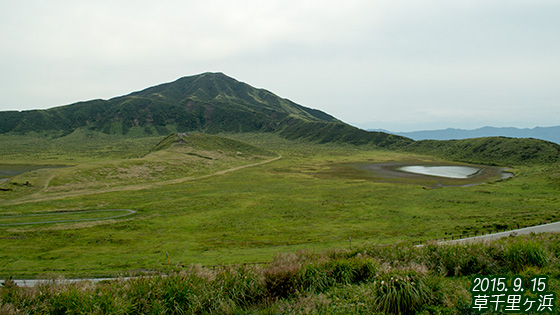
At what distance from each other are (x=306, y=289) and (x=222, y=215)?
1609 inches

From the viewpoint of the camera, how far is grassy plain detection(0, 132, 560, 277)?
32.7 m

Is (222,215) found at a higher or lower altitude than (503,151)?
lower

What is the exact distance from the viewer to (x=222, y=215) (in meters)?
53.3

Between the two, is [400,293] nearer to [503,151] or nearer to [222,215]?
[222,215]

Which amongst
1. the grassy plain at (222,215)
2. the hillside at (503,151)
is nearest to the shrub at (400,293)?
the grassy plain at (222,215)

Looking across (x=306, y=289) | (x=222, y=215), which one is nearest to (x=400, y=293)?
(x=306, y=289)

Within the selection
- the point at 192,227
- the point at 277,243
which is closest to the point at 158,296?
the point at 277,243

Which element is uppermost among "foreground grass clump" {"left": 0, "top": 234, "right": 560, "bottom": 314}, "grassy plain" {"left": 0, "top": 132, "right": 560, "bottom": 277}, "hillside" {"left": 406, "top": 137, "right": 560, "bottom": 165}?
"hillside" {"left": 406, "top": 137, "right": 560, "bottom": 165}

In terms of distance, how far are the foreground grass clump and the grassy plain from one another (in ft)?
45.5

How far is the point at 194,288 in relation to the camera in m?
13.4

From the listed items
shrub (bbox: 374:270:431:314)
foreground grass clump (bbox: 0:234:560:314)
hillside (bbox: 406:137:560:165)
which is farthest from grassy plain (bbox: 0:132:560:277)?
hillside (bbox: 406:137:560:165)

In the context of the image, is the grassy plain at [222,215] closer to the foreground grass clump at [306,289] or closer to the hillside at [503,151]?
the foreground grass clump at [306,289]

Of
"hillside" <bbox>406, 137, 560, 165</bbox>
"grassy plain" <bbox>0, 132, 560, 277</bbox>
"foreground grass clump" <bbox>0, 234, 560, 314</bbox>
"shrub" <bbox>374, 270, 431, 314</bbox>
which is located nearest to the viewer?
"shrub" <bbox>374, 270, 431, 314</bbox>

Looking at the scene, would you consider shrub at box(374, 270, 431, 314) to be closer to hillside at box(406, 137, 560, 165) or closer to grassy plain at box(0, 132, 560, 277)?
grassy plain at box(0, 132, 560, 277)
